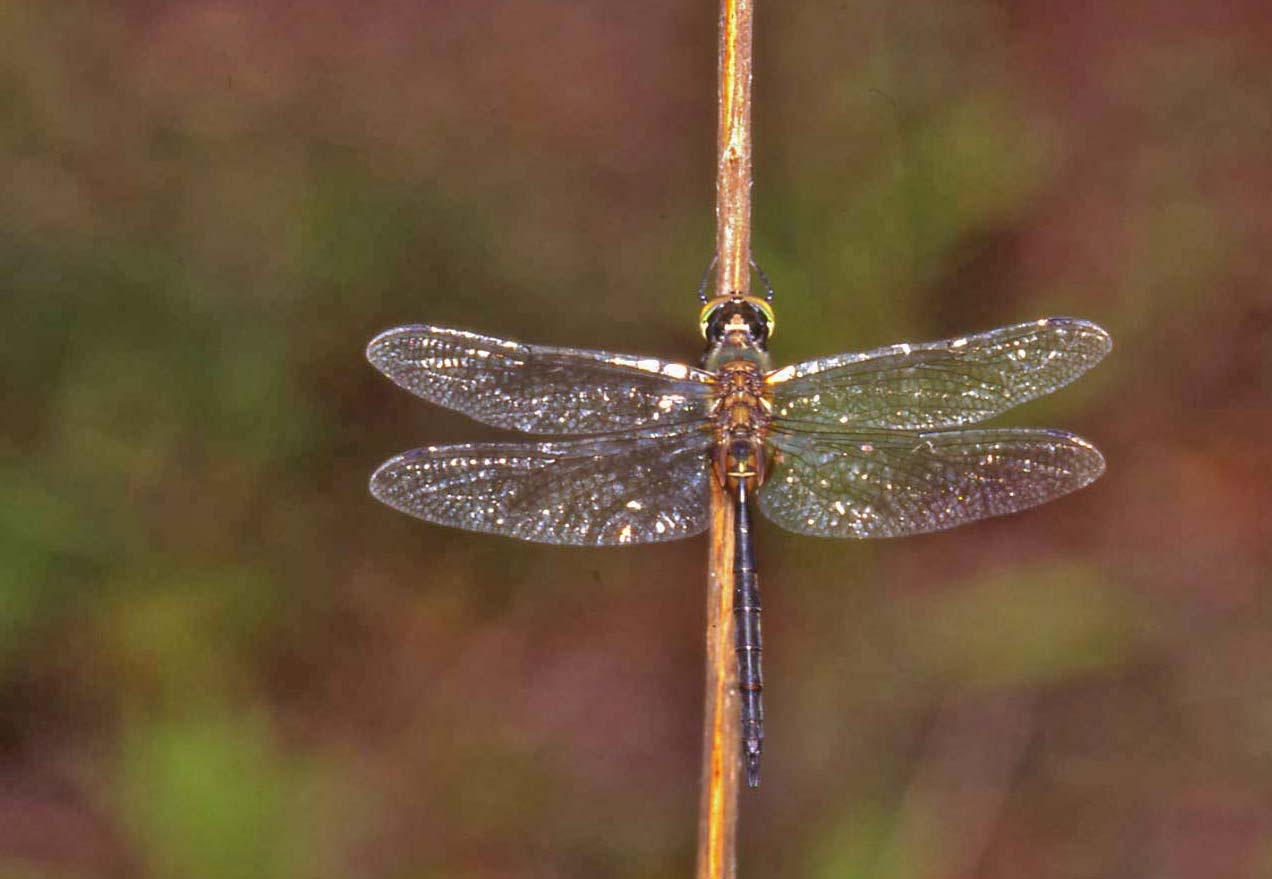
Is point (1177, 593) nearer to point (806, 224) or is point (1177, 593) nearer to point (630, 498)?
point (806, 224)

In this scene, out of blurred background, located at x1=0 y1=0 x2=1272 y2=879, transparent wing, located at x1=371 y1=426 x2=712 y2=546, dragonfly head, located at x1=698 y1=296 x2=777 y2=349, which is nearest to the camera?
transparent wing, located at x1=371 y1=426 x2=712 y2=546

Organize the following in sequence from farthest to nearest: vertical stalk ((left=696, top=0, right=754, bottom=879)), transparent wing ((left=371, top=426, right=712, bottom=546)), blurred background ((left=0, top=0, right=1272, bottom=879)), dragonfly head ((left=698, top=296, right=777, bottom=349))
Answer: blurred background ((left=0, top=0, right=1272, bottom=879)) < dragonfly head ((left=698, top=296, right=777, bottom=349)) < transparent wing ((left=371, top=426, right=712, bottom=546)) < vertical stalk ((left=696, top=0, right=754, bottom=879))

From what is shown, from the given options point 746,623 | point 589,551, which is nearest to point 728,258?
point 746,623

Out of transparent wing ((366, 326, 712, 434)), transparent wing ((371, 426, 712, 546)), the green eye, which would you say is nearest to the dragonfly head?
the green eye

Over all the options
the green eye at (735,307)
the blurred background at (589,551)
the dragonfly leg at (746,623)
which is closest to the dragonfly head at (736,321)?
the green eye at (735,307)

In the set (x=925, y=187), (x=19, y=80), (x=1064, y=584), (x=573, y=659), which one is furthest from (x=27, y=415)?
(x=1064, y=584)

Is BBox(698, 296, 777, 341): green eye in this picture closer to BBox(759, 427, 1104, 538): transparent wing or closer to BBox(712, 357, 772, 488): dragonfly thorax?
BBox(712, 357, 772, 488): dragonfly thorax

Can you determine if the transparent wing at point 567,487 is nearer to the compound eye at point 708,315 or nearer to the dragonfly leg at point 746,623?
the dragonfly leg at point 746,623
